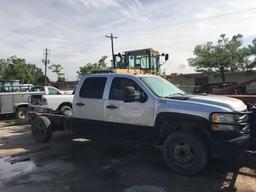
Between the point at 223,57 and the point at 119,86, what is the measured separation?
31.8m

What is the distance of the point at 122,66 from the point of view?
16.1 m

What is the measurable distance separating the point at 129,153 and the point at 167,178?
1.99 meters

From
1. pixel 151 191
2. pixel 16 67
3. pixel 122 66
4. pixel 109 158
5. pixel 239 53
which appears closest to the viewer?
pixel 151 191

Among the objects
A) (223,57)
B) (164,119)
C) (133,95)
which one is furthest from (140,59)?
(223,57)

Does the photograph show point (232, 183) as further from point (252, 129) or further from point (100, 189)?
point (100, 189)

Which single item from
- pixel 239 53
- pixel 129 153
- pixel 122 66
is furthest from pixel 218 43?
pixel 129 153

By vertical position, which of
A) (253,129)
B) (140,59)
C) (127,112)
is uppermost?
(140,59)

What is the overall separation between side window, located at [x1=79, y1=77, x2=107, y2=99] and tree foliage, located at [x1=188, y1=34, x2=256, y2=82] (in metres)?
30.9

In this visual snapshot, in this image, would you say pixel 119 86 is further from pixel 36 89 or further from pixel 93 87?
pixel 36 89

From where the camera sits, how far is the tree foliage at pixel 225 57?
35.4 metres

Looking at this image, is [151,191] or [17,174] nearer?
[151,191]

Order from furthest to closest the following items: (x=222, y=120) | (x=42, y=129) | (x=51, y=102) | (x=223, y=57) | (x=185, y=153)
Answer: (x=223, y=57)
(x=51, y=102)
(x=42, y=129)
(x=185, y=153)
(x=222, y=120)

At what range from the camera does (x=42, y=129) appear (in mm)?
8539

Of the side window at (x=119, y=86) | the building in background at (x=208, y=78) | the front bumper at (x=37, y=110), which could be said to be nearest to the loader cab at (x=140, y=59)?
the front bumper at (x=37, y=110)
